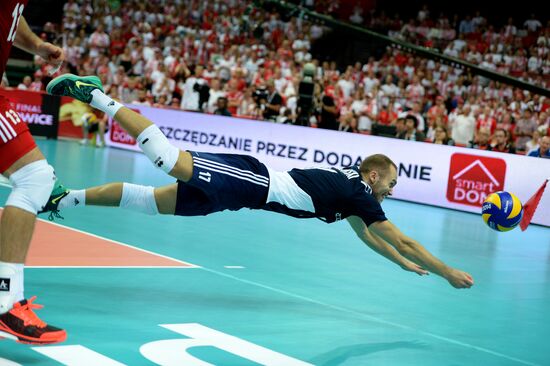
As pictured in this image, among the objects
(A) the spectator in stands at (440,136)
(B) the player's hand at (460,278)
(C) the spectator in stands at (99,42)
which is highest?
(C) the spectator in stands at (99,42)

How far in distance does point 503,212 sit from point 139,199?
3902 mm

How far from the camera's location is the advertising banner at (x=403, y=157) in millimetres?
16266

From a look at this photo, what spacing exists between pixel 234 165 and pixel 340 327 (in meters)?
1.52

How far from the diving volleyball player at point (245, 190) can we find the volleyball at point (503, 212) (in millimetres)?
2192

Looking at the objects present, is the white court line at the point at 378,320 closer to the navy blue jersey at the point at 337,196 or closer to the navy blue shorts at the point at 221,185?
the navy blue jersey at the point at 337,196

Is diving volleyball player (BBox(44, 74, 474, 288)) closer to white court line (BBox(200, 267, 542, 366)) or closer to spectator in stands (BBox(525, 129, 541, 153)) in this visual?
white court line (BBox(200, 267, 542, 366))

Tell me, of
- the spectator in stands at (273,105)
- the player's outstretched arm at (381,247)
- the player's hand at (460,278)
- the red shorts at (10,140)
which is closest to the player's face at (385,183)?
the player's outstretched arm at (381,247)

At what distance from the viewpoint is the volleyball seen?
9180 mm

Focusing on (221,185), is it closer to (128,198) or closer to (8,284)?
(128,198)

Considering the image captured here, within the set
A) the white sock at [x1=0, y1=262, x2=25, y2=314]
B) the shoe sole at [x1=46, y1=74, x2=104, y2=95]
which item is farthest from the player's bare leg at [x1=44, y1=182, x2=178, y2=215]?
the white sock at [x1=0, y1=262, x2=25, y2=314]

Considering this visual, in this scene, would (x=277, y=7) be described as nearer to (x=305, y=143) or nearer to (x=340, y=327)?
(x=305, y=143)

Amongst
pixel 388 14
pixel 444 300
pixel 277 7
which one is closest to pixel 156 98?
→ pixel 277 7

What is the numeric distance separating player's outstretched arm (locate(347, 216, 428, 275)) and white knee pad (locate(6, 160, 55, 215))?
9.77 ft

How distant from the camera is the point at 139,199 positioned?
7461 mm
